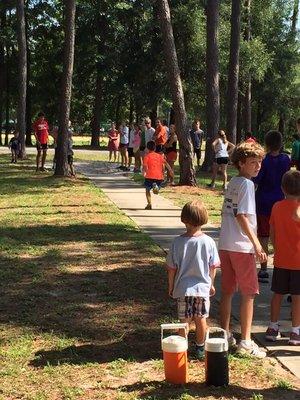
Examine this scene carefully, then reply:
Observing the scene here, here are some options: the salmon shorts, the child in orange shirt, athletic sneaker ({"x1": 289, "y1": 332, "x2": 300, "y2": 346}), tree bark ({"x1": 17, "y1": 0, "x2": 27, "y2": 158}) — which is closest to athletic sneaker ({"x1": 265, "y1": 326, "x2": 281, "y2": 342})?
athletic sneaker ({"x1": 289, "y1": 332, "x2": 300, "y2": 346})

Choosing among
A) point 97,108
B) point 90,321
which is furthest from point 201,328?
point 97,108

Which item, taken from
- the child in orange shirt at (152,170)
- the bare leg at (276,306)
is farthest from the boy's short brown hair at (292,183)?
the child in orange shirt at (152,170)

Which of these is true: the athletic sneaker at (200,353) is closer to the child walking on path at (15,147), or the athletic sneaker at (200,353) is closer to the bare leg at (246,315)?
the bare leg at (246,315)

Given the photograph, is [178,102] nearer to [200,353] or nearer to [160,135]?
[160,135]

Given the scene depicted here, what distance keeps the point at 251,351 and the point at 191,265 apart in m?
0.86

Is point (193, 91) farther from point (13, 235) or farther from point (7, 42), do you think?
point (13, 235)

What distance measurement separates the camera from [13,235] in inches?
383

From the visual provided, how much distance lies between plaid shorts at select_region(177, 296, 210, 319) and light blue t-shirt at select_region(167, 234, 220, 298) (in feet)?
0.11

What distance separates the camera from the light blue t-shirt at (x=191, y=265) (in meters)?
4.58

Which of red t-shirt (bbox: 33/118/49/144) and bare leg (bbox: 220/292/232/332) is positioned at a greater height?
red t-shirt (bbox: 33/118/49/144)

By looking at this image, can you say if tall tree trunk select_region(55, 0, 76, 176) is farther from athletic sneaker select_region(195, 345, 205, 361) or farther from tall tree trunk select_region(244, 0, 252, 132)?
tall tree trunk select_region(244, 0, 252, 132)

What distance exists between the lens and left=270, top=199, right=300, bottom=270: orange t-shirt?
520cm

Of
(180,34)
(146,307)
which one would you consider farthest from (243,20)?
(146,307)

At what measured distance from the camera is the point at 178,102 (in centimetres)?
1684
